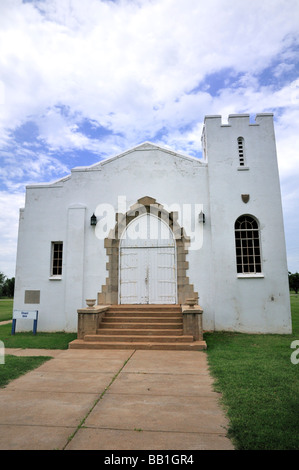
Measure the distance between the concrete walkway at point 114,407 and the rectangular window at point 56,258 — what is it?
17.5 feet

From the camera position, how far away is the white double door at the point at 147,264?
1124 cm

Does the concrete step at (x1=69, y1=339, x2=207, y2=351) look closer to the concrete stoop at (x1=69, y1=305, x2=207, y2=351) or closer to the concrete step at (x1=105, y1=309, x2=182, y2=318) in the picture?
the concrete stoop at (x1=69, y1=305, x2=207, y2=351)

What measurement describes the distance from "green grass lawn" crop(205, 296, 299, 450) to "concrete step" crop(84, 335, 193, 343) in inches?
30.1

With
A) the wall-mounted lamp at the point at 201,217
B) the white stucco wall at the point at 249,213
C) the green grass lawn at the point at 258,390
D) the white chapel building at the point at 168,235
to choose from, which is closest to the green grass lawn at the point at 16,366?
the green grass lawn at the point at 258,390

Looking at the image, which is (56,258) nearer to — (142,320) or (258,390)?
(142,320)

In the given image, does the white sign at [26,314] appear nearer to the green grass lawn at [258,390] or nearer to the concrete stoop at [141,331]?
the concrete stoop at [141,331]

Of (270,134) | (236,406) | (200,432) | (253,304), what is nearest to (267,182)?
(270,134)

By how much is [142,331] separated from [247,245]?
4.86 metres

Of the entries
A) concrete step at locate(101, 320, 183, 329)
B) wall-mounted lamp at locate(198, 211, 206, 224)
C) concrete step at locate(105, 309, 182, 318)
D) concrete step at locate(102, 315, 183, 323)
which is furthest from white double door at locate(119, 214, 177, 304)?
concrete step at locate(101, 320, 183, 329)

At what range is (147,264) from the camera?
451 inches

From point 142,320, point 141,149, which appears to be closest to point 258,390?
point 142,320

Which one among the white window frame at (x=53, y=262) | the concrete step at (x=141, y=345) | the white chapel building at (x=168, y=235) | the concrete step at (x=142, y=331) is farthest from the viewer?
the white window frame at (x=53, y=262)

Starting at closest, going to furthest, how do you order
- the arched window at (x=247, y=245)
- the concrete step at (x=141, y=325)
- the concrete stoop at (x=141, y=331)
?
1. the concrete stoop at (x=141, y=331)
2. the concrete step at (x=141, y=325)
3. the arched window at (x=247, y=245)

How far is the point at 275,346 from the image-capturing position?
8.34 meters
